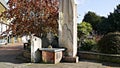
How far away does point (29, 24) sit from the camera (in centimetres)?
1634

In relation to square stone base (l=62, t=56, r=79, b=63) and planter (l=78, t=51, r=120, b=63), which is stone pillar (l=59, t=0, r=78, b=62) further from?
planter (l=78, t=51, r=120, b=63)

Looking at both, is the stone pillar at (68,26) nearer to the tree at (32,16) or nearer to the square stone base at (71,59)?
the square stone base at (71,59)

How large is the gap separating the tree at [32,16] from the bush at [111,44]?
13.4ft

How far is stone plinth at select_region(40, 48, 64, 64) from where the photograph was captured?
11.7m

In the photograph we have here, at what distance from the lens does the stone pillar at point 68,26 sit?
12502 millimetres

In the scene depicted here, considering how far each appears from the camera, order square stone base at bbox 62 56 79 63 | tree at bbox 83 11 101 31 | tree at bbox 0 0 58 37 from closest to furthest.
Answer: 1. square stone base at bbox 62 56 79 63
2. tree at bbox 0 0 58 37
3. tree at bbox 83 11 101 31

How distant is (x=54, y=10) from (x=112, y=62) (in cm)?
623

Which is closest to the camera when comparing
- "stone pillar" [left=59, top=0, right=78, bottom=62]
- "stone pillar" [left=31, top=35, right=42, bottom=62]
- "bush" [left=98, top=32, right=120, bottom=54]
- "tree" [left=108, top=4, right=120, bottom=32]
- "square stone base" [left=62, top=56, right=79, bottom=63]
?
→ "stone pillar" [left=31, top=35, right=42, bottom=62]

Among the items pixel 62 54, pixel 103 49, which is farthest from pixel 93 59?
pixel 62 54

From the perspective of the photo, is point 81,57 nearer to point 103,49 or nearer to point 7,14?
point 103,49

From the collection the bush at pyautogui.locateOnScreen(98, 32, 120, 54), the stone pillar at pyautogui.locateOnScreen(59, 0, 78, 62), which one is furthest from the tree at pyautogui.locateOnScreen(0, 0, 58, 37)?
the bush at pyautogui.locateOnScreen(98, 32, 120, 54)

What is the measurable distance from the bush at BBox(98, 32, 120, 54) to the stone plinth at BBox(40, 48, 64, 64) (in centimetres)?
266

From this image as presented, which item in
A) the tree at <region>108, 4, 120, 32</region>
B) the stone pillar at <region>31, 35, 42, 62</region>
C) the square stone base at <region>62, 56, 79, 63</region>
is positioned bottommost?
the square stone base at <region>62, 56, 79, 63</region>

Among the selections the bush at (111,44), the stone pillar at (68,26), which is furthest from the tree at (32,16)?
the bush at (111,44)
